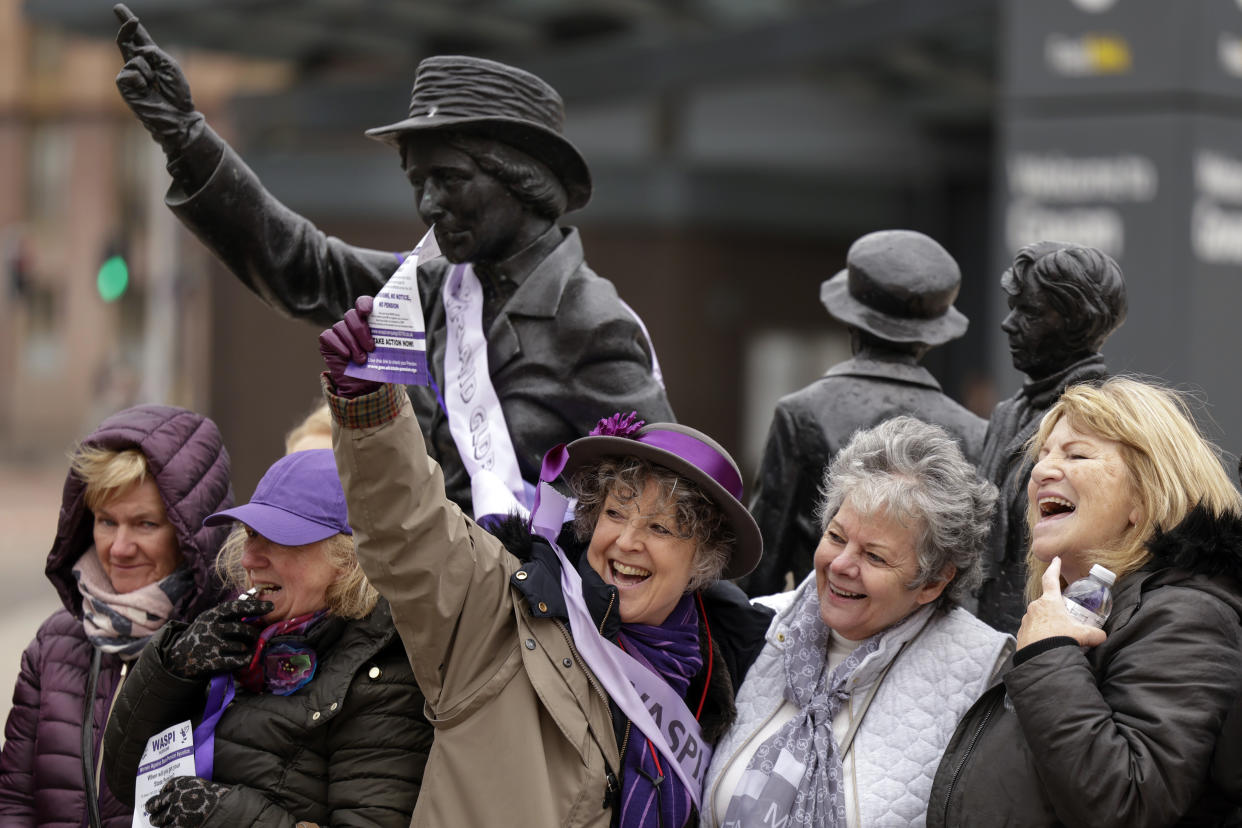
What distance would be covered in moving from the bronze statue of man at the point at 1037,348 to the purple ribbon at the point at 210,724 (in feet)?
5.57

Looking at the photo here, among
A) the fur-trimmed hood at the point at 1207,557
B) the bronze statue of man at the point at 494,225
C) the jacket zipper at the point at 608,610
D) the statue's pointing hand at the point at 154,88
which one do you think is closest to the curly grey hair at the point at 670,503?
the jacket zipper at the point at 608,610

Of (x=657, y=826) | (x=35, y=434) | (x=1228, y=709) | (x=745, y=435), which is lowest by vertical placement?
(x=35, y=434)

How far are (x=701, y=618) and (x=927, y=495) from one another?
564mm

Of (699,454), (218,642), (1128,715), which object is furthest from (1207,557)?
(218,642)

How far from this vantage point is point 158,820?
3.04 meters

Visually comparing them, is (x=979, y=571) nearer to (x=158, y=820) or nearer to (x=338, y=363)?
(x=338, y=363)

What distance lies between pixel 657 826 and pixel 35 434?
1534 inches

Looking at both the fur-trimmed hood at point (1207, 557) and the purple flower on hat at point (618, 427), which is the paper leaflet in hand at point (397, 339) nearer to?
the purple flower on hat at point (618, 427)

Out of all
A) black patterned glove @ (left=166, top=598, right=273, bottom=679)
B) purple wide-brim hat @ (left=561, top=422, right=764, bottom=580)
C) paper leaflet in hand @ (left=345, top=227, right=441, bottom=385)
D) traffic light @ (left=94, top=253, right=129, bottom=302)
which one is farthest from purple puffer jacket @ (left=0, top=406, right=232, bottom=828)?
traffic light @ (left=94, top=253, right=129, bottom=302)

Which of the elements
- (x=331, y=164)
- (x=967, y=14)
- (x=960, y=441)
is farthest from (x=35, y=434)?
(x=960, y=441)

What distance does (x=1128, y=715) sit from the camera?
2.76m

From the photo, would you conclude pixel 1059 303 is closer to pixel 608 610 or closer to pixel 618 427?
pixel 618 427

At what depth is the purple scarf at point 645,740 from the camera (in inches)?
120

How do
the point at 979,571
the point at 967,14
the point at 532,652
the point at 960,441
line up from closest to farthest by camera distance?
the point at 532,652
the point at 979,571
the point at 960,441
the point at 967,14
